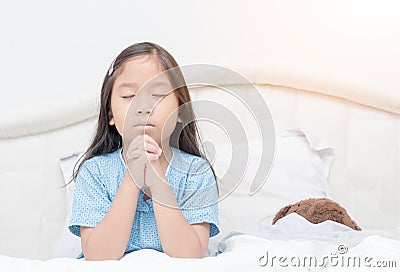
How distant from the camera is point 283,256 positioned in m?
1.00

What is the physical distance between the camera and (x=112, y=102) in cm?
127

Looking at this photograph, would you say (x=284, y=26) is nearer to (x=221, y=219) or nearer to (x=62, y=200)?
(x=221, y=219)

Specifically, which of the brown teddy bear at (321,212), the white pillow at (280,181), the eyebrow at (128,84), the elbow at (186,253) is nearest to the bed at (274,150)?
the white pillow at (280,181)

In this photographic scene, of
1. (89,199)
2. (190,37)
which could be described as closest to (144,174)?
(89,199)

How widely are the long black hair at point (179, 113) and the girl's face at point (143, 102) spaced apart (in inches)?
0.6

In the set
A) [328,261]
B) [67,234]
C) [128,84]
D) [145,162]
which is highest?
[128,84]

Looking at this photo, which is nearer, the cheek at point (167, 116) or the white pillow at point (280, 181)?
the cheek at point (167, 116)

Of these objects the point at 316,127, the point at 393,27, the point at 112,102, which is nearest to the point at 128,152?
the point at 112,102

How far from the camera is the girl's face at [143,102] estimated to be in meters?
1.20

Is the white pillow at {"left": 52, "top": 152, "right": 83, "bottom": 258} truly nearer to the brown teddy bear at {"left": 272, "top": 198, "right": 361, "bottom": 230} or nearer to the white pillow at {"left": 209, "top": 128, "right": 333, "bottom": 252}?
the white pillow at {"left": 209, "top": 128, "right": 333, "bottom": 252}

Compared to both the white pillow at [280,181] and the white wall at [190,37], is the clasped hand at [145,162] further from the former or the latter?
the white wall at [190,37]

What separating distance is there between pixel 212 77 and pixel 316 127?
0.87 feet

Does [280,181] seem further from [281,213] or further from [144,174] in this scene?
[144,174]

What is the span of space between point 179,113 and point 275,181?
1.15 feet
